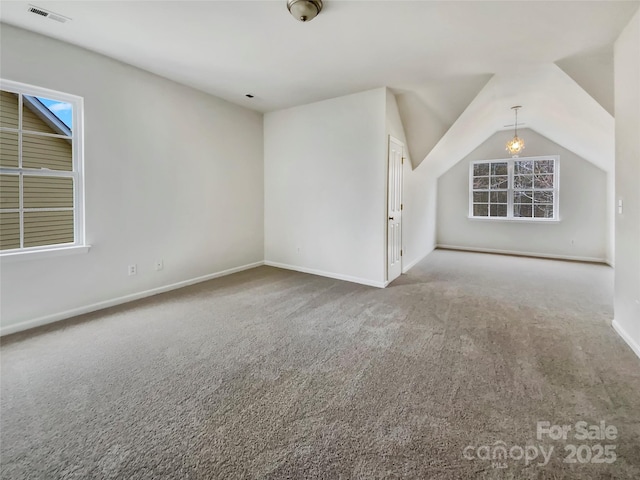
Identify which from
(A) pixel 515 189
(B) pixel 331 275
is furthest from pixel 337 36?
(A) pixel 515 189

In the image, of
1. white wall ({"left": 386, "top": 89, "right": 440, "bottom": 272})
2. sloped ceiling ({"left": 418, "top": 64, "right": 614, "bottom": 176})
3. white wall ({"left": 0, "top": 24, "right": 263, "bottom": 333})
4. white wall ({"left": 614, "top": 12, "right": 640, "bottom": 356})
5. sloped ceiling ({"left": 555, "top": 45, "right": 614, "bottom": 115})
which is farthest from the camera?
white wall ({"left": 386, "top": 89, "right": 440, "bottom": 272})

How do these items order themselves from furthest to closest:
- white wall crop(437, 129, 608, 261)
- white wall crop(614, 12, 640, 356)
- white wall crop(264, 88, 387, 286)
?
white wall crop(437, 129, 608, 261) < white wall crop(264, 88, 387, 286) < white wall crop(614, 12, 640, 356)

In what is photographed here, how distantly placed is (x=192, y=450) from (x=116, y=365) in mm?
1131

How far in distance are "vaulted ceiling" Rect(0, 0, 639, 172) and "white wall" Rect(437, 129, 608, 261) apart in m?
1.77

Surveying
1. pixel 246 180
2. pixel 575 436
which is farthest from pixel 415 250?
pixel 575 436

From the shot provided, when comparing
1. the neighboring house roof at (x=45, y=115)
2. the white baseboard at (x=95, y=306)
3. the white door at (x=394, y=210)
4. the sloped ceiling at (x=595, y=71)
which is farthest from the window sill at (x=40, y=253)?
the sloped ceiling at (x=595, y=71)

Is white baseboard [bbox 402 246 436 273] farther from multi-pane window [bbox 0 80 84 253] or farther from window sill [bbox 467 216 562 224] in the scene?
multi-pane window [bbox 0 80 84 253]

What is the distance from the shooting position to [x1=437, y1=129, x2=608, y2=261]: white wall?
570 cm

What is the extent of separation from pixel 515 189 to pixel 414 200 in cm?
287

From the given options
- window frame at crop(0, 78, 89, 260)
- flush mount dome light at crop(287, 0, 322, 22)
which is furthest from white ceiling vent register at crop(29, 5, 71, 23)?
flush mount dome light at crop(287, 0, 322, 22)

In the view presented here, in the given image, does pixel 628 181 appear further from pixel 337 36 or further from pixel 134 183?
pixel 134 183

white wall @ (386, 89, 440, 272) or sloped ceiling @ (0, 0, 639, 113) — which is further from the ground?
sloped ceiling @ (0, 0, 639, 113)

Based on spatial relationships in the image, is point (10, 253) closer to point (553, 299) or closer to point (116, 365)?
point (116, 365)

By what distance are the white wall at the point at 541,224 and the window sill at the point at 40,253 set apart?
686cm
